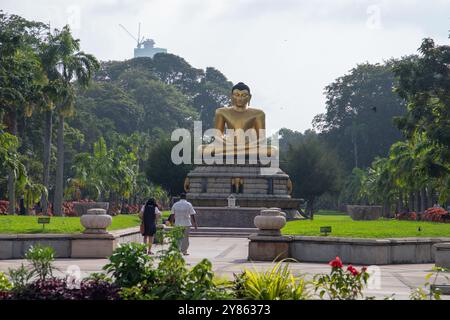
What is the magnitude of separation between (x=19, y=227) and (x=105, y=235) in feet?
11.1

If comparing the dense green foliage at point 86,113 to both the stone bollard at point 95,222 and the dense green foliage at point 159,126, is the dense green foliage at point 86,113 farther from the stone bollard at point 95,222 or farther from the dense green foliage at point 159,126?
the stone bollard at point 95,222

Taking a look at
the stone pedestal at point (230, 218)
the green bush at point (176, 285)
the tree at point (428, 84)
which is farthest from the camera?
the tree at point (428, 84)

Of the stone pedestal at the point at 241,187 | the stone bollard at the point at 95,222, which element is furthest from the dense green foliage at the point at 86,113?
the stone bollard at the point at 95,222

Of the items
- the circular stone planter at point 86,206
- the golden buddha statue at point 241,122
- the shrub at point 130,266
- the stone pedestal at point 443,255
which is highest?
the golden buddha statue at point 241,122

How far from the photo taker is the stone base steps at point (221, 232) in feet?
100

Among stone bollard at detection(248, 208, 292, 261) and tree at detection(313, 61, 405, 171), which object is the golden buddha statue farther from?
tree at detection(313, 61, 405, 171)

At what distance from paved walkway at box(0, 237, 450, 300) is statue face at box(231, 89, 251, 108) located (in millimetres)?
21783

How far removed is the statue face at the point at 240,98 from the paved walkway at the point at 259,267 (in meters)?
21.8

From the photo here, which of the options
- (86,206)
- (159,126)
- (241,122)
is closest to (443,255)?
(86,206)

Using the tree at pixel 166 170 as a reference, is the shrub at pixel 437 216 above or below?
below

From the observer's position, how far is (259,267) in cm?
1670

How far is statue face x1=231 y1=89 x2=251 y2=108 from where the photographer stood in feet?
150
